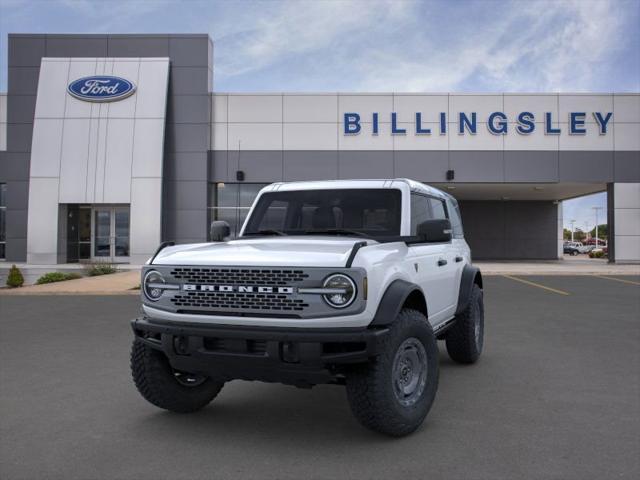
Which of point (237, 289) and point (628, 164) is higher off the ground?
point (628, 164)

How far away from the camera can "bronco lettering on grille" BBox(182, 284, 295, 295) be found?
350cm

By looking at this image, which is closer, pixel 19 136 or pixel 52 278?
pixel 52 278

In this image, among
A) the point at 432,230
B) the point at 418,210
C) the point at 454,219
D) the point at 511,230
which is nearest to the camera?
the point at 432,230

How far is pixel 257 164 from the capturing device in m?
25.1

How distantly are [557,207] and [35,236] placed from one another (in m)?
29.3

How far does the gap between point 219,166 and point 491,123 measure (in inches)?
490

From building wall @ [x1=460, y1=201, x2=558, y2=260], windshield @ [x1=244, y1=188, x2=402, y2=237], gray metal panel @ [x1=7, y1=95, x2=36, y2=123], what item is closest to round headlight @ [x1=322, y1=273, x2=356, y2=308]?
windshield @ [x1=244, y1=188, x2=402, y2=237]

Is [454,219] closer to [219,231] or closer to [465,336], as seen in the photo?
[465,336]

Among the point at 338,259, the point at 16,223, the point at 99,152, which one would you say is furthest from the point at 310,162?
the point at 338,259

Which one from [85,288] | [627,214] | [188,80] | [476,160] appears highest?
[188,80]

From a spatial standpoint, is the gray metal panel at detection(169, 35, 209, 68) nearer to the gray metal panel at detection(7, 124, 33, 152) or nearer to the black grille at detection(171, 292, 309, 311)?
the gray metal panel at detection(7, 124, 33, 152)

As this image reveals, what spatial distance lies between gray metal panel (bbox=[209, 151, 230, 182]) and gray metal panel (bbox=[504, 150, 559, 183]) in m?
12.7

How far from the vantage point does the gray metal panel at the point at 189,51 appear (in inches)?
985

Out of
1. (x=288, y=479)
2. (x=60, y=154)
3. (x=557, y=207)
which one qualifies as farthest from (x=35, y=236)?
(x=557, y=207)
